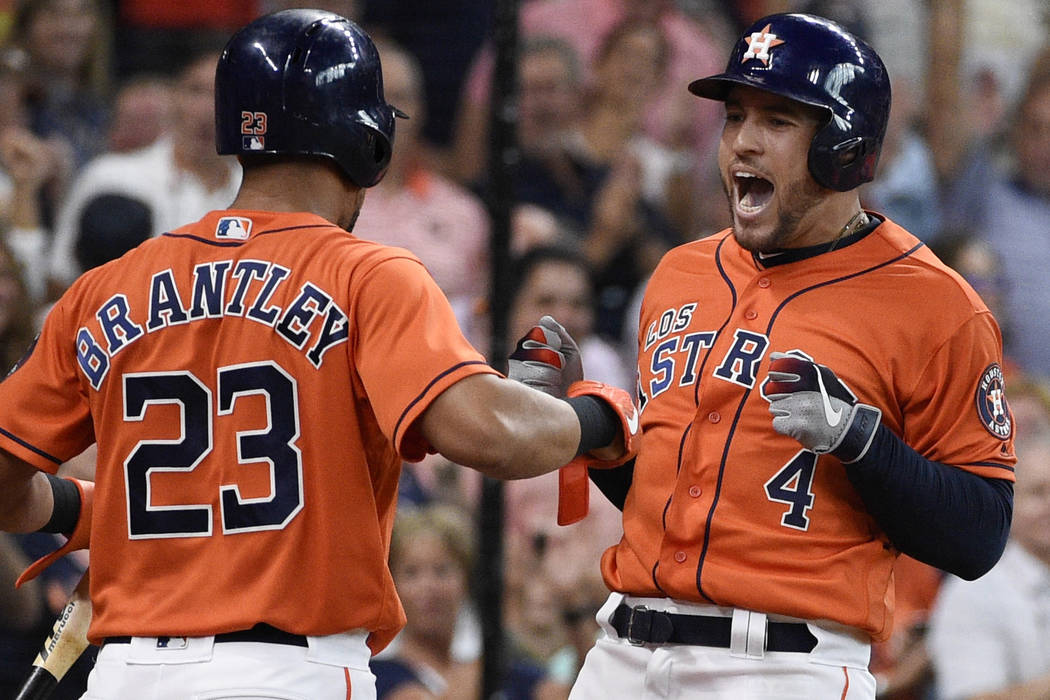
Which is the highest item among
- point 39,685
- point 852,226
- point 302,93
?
point 302,93

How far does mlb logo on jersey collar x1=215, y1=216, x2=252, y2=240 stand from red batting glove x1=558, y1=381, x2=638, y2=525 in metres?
0.66

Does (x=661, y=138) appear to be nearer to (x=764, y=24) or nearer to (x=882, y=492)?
(x=764, y=24)

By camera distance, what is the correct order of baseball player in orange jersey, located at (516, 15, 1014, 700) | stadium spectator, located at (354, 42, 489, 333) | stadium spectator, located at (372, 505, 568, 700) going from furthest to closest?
stadium spectator, located at (354, 42, 489, 333) < stadium spectator, located at (372, 505, 568, 700) < baseball player in orange jersey, located at (516, 15, 1014, 700)

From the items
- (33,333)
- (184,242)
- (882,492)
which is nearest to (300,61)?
(184,242)

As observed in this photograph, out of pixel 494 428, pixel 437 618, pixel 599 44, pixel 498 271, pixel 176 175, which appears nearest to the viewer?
pixel 494 428

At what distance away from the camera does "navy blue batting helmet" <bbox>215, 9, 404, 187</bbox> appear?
2.46 m

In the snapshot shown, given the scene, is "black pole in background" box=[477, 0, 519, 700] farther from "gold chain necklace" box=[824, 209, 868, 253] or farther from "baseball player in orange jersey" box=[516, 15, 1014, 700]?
"gold chain necklace" box=[824, 209, 868, 253]

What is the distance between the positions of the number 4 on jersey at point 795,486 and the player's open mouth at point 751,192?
0.49 metres

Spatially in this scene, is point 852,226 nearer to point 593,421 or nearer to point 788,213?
point 788,213

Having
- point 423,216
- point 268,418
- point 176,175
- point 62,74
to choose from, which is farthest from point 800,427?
point 62,74

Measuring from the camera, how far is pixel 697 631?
262 cm

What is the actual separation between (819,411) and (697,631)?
0.52 meters

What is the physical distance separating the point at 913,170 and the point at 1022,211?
49 cm

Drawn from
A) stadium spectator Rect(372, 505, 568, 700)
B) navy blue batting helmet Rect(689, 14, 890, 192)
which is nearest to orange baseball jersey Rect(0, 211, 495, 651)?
navy blue batting helmet Rect(689, 14, 890, 192)
